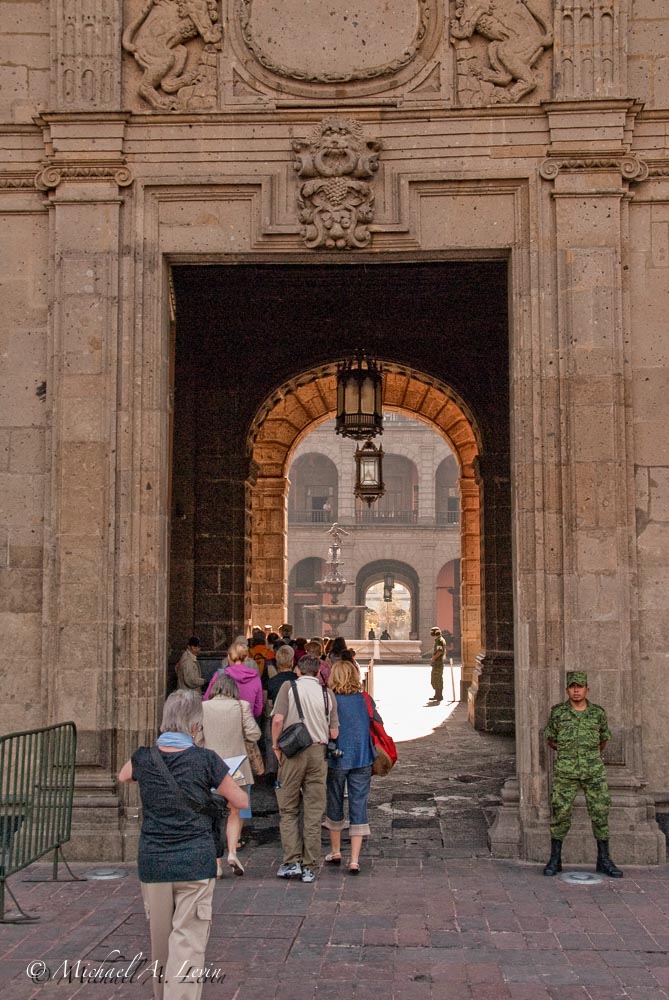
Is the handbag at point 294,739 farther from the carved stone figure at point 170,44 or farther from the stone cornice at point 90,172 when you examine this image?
the carved stone figure at point 170,44

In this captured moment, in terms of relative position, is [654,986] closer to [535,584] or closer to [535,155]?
[535,584]

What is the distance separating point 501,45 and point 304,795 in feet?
19.2

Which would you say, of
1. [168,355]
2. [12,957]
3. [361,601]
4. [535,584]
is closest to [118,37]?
[168,355]

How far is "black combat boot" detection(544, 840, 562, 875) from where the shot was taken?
708 cm

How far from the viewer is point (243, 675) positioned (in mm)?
8391

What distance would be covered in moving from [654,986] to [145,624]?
14.1 ft

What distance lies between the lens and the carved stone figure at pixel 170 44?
320 inches

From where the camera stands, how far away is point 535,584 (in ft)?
25.3

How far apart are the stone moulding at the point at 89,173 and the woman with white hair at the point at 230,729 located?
3.93m

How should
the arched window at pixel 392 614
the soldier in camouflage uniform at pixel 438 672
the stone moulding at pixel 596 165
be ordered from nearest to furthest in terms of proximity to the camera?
the stone moulding at pixel 596 165 < the soldier in camouflage uniform at pixel 438 672 < the arched window at pixel 392 614

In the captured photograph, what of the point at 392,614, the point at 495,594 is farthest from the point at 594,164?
the point at 392,614

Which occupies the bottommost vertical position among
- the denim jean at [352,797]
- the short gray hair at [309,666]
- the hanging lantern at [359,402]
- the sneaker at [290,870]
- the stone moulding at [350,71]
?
the sneaker at [290,870]

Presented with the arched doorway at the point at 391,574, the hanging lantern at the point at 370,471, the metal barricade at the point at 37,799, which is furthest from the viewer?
the arched doorway at the point at 391,574

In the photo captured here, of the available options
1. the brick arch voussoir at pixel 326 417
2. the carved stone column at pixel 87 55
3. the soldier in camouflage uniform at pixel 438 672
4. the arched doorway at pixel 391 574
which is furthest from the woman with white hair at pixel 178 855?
the arched doorway at pixel 391 574
